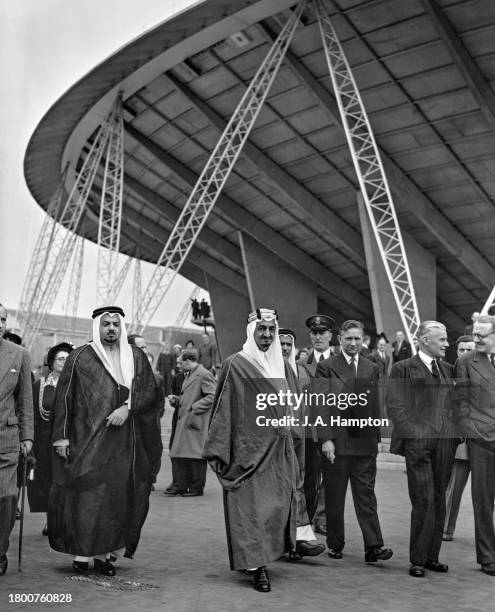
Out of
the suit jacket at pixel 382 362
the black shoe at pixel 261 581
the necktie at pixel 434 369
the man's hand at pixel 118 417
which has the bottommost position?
the black shoe at pixel 261 581

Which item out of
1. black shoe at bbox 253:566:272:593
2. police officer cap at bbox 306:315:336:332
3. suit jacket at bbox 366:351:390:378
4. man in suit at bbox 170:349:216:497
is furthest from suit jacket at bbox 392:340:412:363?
black shoe at bbox 253:566:272:593

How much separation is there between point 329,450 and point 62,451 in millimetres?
1982

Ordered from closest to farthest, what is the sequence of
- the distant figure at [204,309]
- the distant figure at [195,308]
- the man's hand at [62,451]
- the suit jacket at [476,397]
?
the man's hand at [62,451] → the suit jacket at [476,397] → the distant figure at [195,308] → the distant figure at [204,309]

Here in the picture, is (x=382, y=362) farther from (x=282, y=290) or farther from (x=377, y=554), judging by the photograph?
(x=282, y=290)

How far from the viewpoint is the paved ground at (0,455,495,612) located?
457cm

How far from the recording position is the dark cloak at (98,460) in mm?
5355

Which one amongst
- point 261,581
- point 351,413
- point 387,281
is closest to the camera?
point 261,581

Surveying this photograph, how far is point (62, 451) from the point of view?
17.8 feet

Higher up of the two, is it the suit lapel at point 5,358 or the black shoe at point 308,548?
the suit lapel at point 5,358

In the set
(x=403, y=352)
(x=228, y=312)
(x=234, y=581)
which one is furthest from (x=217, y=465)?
(x=228, y=312)

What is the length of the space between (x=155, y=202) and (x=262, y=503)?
26.2 m

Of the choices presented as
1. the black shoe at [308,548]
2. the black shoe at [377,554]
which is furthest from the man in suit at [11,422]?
the black shoe at [377,554]

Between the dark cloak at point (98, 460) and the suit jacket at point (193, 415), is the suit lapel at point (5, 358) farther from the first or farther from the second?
the suit jacket at point (193, 415)

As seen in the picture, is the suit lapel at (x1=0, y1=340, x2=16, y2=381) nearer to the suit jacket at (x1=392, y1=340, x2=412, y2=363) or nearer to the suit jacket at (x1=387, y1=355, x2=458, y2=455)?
the suit jacket at (x1=387, y1=355, x2=458, y2=455)
